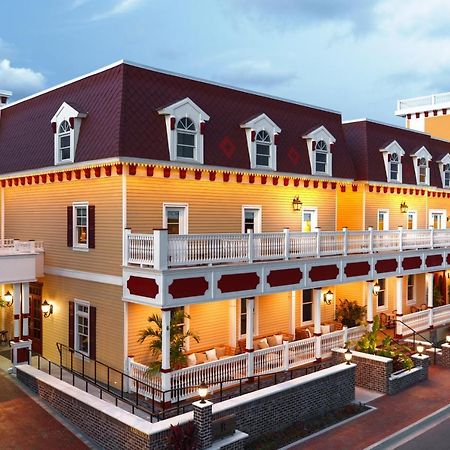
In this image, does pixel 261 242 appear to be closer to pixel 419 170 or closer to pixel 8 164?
pixel 8 164

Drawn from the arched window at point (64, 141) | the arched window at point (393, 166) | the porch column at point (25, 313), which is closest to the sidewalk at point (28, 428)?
the porch column at point (25, 313)

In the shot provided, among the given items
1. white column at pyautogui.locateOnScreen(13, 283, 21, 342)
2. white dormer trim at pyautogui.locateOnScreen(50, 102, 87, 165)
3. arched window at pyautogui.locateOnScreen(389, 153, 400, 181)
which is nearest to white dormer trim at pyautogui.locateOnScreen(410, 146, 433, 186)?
arched window at pyautogui.locateOnScreen(389, 153, 400, 181)

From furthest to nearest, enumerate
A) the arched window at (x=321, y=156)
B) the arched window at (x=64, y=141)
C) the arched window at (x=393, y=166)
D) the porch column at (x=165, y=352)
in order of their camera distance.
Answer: the arched window at (x=393, y=166) < the arched window at (x=321, y=156) < the arched window at (x=64, y=141) < the porch column at (x=165, y=352)

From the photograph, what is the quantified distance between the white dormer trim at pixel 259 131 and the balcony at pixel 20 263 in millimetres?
8585

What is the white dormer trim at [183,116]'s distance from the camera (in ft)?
55.8

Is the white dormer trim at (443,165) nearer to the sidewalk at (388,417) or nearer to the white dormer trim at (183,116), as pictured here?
the sidewalk at (388,417)

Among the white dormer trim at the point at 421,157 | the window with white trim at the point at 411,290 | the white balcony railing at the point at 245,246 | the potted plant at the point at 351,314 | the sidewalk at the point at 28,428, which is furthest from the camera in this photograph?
the window with white trim at the point at 411,290

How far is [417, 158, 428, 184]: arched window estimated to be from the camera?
27875mm

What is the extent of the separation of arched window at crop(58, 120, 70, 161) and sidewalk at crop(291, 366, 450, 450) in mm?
11873

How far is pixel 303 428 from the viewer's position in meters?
15.3

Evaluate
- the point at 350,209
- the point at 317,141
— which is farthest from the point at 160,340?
the point at 350,209

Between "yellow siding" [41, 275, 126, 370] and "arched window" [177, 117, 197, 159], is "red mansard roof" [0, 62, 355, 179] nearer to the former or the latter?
"arched window" [177, 117, 197, 159]

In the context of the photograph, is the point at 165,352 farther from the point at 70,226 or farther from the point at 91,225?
the point at 70,226

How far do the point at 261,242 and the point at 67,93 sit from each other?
894cm
